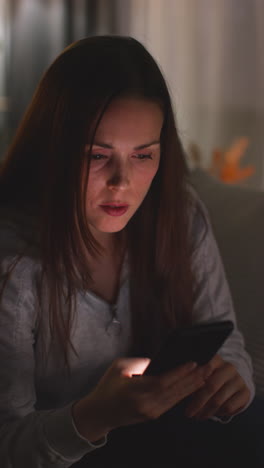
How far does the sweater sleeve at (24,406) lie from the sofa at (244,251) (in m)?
0.51

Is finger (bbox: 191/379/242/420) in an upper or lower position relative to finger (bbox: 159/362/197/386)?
lower

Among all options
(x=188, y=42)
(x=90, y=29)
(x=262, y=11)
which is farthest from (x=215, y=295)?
(x=90, y=29)

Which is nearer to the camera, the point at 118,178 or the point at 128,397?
the point at 128,397

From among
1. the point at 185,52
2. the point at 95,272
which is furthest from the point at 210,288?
the point at 185,52

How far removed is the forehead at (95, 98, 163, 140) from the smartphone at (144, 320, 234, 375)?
313 mm

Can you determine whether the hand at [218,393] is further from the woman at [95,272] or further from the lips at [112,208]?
the lips at [112,208]

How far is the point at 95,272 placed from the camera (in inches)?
38.6

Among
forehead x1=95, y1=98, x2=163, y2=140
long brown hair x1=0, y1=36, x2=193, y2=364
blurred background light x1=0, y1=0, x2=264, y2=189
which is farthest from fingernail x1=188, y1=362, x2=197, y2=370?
blurred background light x1=0, y1=0, x2=264, y2=189

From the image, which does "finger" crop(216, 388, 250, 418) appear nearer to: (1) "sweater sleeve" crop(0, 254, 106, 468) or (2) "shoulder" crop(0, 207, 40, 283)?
(1) "sweater sleeve" crop(0, 254, 106, 468)

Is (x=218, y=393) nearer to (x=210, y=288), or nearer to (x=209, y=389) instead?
(x=209, y=389)

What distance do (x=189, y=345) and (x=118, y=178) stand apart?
28 centimetres

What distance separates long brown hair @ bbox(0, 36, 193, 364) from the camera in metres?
0.79

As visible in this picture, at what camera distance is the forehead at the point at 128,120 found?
31.2 inches

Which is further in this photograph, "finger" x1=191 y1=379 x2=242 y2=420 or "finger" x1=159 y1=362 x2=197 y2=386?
"finger" x1=191 y1=379 x2=242 y2=420
